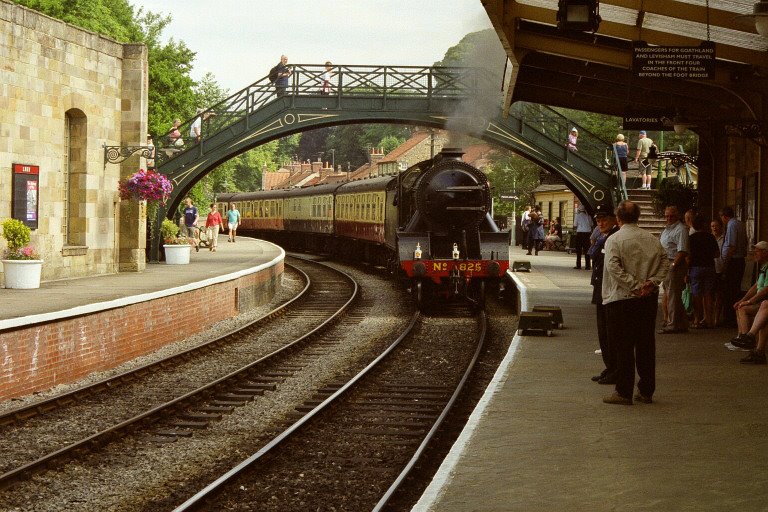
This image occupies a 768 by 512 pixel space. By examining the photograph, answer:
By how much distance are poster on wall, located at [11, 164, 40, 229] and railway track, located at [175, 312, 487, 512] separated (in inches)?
272

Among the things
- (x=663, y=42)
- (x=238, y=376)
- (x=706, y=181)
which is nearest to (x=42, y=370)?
(x=238, y=376)

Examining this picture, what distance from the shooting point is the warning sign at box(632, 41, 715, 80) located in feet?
41.2

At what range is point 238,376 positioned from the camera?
509 inches

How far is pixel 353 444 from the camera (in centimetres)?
937

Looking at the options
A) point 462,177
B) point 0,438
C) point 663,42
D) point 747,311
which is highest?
point 663,42

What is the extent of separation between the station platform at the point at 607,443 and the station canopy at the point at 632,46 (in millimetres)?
3458

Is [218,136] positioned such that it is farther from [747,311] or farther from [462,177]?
[747,311]

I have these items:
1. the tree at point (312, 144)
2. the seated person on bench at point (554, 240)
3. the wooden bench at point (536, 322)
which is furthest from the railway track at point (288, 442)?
the tree at point (312, 144)

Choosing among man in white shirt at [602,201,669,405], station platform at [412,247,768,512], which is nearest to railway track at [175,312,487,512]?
station platform at [412,247,768,512]

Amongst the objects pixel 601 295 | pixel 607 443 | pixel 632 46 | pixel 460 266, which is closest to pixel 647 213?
pixel 460 266

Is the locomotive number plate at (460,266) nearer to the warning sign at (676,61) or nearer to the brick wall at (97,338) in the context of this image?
the brick wall at (97,338)

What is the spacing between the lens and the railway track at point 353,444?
7543mm

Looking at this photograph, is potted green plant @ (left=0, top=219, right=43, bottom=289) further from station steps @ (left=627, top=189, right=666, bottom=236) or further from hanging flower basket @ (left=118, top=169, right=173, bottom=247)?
station steps @ (left=627, top=189, right=666, bottom=236)

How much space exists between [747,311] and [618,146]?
653 inches
